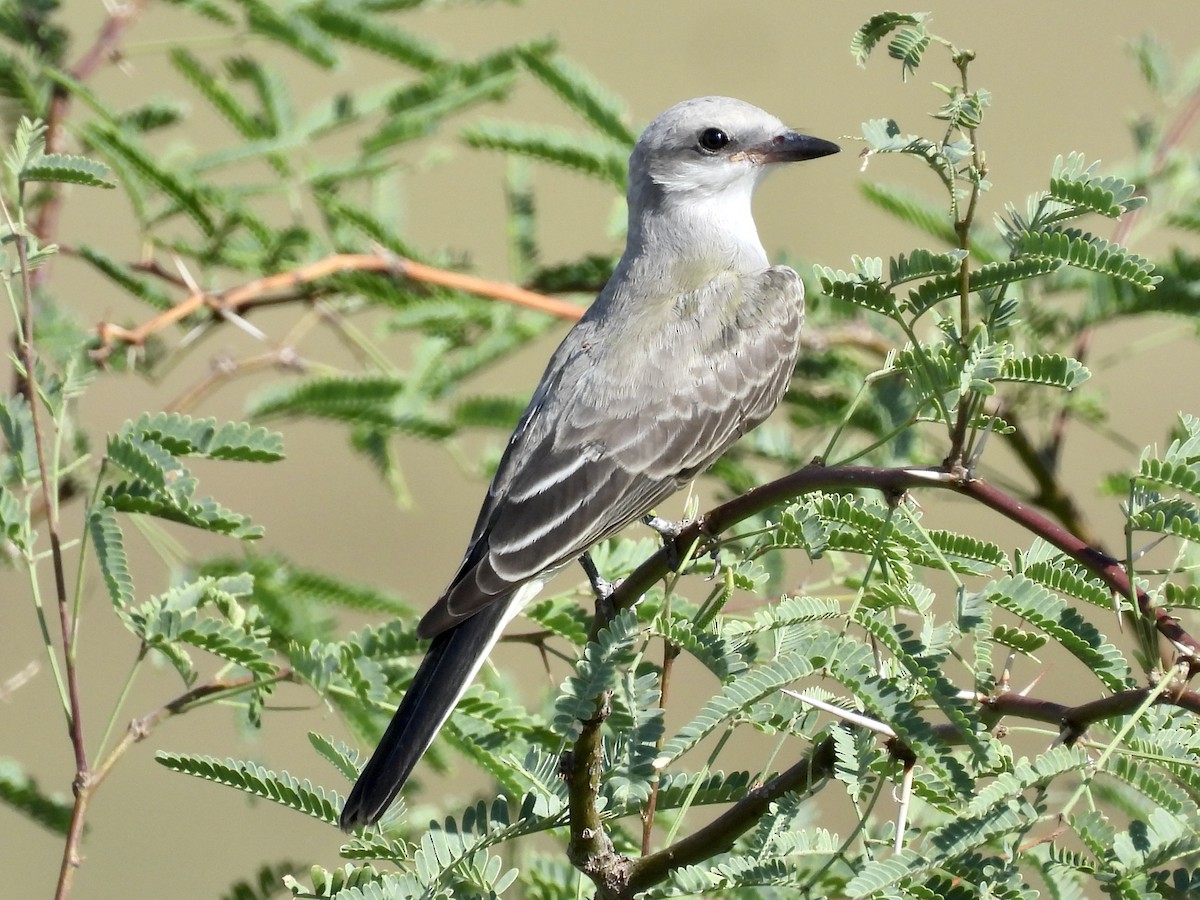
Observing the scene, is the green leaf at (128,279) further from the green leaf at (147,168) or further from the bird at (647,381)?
the bird at (647,381)

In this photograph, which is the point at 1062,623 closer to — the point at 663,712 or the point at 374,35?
the point at 663,712

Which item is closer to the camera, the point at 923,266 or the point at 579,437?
the point at 923,266

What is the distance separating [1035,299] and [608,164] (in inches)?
50.5

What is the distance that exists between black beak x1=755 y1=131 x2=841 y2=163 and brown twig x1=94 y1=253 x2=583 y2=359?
803 millimetres

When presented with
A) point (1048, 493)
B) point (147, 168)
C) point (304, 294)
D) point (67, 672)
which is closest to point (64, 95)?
point (147, 168)

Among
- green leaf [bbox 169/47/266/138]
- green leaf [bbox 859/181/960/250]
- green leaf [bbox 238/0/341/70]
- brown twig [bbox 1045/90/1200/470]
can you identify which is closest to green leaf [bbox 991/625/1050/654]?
brown twig [bbox 1045/90/1200/470]

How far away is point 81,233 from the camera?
12555mm

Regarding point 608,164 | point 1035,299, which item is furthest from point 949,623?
point 608,164

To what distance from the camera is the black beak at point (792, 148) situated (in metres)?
4.14

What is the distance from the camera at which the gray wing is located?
127 inches

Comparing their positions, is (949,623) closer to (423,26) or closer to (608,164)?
(608,164)

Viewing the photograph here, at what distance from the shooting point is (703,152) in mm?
4336

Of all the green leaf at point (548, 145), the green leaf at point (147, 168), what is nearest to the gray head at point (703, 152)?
the green leaf at point (548, 145)

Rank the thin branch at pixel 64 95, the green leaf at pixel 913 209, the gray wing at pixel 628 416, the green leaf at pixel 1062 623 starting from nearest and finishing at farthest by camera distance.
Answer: the green leaf at pixel 1062 623 → the gray wing at pixel 628 416 → the thin branch at pixel 64 95 → the green leaf at pixel 913 209
